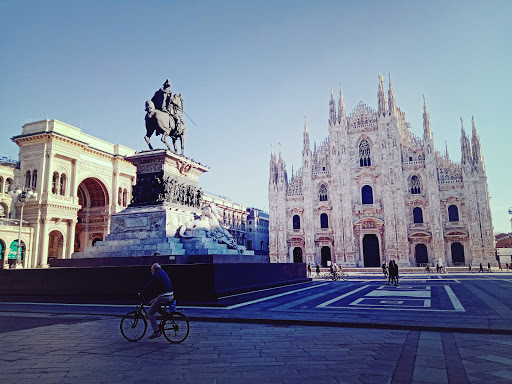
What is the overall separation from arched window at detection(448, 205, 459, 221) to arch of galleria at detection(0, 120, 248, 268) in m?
38.4

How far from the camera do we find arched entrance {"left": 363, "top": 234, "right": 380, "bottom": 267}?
44438mm

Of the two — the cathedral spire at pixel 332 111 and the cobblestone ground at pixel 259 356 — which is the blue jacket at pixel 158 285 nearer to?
the cobblestone ground at pixel 259 356

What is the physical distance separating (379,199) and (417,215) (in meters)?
4.65

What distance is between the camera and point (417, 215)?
4347 cm

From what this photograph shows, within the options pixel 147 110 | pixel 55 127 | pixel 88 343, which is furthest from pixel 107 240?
pixel 55 127

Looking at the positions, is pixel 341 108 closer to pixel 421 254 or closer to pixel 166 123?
pixel 421 254

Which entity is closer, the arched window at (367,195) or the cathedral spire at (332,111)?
the arched window at (367,195)

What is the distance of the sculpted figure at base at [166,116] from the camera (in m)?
13.8

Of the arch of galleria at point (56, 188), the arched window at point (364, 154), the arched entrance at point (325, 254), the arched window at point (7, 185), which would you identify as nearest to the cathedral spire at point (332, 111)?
the arched window at point (364, 154)

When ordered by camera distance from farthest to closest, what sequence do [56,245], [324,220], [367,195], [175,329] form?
[324,220] → [367,195] → [56,245] → [175,329]

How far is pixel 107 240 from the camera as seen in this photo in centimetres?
1273

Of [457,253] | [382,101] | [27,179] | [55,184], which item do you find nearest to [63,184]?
[55,184]

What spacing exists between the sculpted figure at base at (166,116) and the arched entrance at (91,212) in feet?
101

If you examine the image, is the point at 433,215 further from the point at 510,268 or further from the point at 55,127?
the point at 55,127
